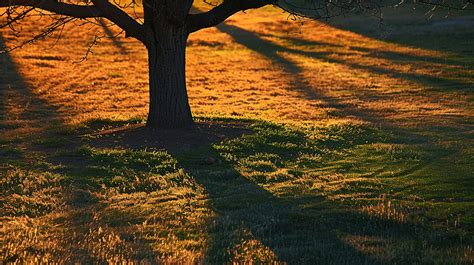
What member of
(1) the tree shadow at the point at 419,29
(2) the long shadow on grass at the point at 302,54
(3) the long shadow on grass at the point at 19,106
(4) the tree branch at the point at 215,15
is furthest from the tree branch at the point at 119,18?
(1) the tree shadow at the point at 419,29

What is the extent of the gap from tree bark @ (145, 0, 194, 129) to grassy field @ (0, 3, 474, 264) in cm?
44

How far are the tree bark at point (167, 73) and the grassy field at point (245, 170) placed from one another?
44 centimetres

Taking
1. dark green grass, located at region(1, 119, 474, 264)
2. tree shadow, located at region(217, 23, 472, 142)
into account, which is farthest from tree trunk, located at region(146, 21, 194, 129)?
tree shadow, located at region(217, 23, 472, 142)

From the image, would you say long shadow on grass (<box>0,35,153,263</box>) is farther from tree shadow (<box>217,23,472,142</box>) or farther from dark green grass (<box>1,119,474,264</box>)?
tree shadow (<box>217,23,472,142</box>)

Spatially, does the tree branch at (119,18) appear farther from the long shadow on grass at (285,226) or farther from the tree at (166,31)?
the long shadow on grass at (285,226)

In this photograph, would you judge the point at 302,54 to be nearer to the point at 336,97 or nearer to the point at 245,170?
the point at 336,97

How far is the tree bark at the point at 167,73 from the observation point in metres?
16.8

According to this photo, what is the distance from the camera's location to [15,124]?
2025 cm

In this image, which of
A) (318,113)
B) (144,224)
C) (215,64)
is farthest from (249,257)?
(215,64)

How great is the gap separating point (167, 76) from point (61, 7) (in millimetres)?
2759

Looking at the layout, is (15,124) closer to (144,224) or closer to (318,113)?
(318,113)

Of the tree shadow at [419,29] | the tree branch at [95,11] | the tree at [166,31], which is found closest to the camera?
the tree branch at [95,11]

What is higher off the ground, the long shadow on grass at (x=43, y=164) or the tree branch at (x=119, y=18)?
the tree branch at (x=119, y=18)

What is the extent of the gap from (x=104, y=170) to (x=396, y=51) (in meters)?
27.8
